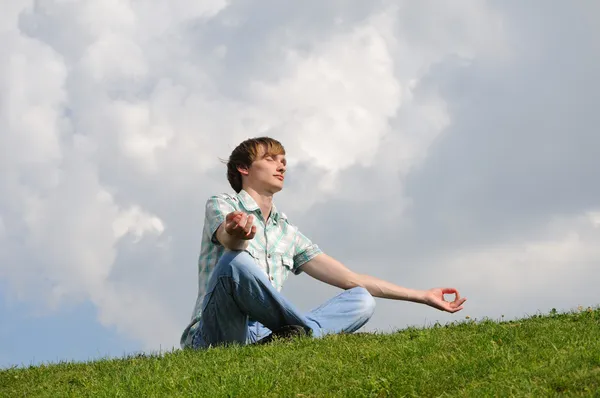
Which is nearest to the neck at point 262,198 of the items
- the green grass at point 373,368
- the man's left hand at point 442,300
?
the green grass at point 373,368

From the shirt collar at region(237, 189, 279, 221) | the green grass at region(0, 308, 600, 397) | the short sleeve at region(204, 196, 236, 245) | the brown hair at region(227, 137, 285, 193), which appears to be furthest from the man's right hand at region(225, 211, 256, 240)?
the brown hair at region(227, 137, 285, 193)

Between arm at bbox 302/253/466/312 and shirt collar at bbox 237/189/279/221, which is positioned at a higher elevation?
shirt collar at bbox 237/189/279/221

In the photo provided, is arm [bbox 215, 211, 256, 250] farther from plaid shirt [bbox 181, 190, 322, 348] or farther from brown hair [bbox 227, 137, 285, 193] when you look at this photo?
brown hair [bbox 227, 137, 285, 193]

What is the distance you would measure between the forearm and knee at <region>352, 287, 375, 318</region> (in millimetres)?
135

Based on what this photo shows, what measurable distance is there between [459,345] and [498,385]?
6.64 feet

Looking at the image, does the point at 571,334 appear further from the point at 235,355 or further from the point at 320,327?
the point at 235,355

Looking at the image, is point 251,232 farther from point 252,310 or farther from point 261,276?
point 252,310

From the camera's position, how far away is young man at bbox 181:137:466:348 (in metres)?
11.0

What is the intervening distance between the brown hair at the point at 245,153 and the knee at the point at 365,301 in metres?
2.28

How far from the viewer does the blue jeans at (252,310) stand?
10914 millimetres

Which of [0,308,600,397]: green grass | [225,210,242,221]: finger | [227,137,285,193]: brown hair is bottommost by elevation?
[0,308,600,397]: green grass

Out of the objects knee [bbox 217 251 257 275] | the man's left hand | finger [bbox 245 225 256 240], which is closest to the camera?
finger [bbox 245 225 256 240]

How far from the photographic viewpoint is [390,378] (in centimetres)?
905

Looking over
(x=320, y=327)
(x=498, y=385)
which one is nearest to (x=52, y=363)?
(x=320, y=327)
